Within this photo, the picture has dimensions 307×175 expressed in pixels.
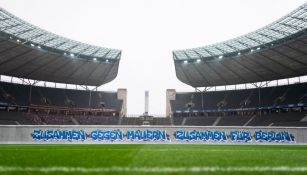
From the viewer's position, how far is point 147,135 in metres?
27.4

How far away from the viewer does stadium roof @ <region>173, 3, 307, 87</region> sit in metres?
37.8

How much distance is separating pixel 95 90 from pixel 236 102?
3169cm

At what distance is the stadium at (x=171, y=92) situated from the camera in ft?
88.5

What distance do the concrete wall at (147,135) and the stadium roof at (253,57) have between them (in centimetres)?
1677

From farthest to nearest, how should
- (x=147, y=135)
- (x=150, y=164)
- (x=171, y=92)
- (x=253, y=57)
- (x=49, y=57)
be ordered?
(x=171, y=92)
(x=49, y=57)
(x=253, y=57)
(x=147, y=135)
(x=150, y=164)

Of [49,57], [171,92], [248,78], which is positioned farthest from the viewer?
[171,92]

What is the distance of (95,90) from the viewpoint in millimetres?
65188

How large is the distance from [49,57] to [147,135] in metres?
28.2

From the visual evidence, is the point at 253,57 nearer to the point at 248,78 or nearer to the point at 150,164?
the point at 248,78

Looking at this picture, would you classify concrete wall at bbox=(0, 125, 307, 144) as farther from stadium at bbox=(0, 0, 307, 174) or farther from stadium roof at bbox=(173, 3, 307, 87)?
stadium roof at bbox=(173, 3, 307, 87)

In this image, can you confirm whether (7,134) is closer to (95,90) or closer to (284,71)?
(95,90)

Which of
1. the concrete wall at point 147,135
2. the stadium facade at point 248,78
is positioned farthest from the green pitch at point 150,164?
the stadium facade at point 248,78

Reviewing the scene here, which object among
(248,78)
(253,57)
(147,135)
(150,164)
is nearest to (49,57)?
(147,135)

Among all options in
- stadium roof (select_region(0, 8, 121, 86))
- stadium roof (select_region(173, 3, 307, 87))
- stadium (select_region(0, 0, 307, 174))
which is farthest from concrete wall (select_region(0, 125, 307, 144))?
stadium roof (select_region(0, 8, 121, 86))
